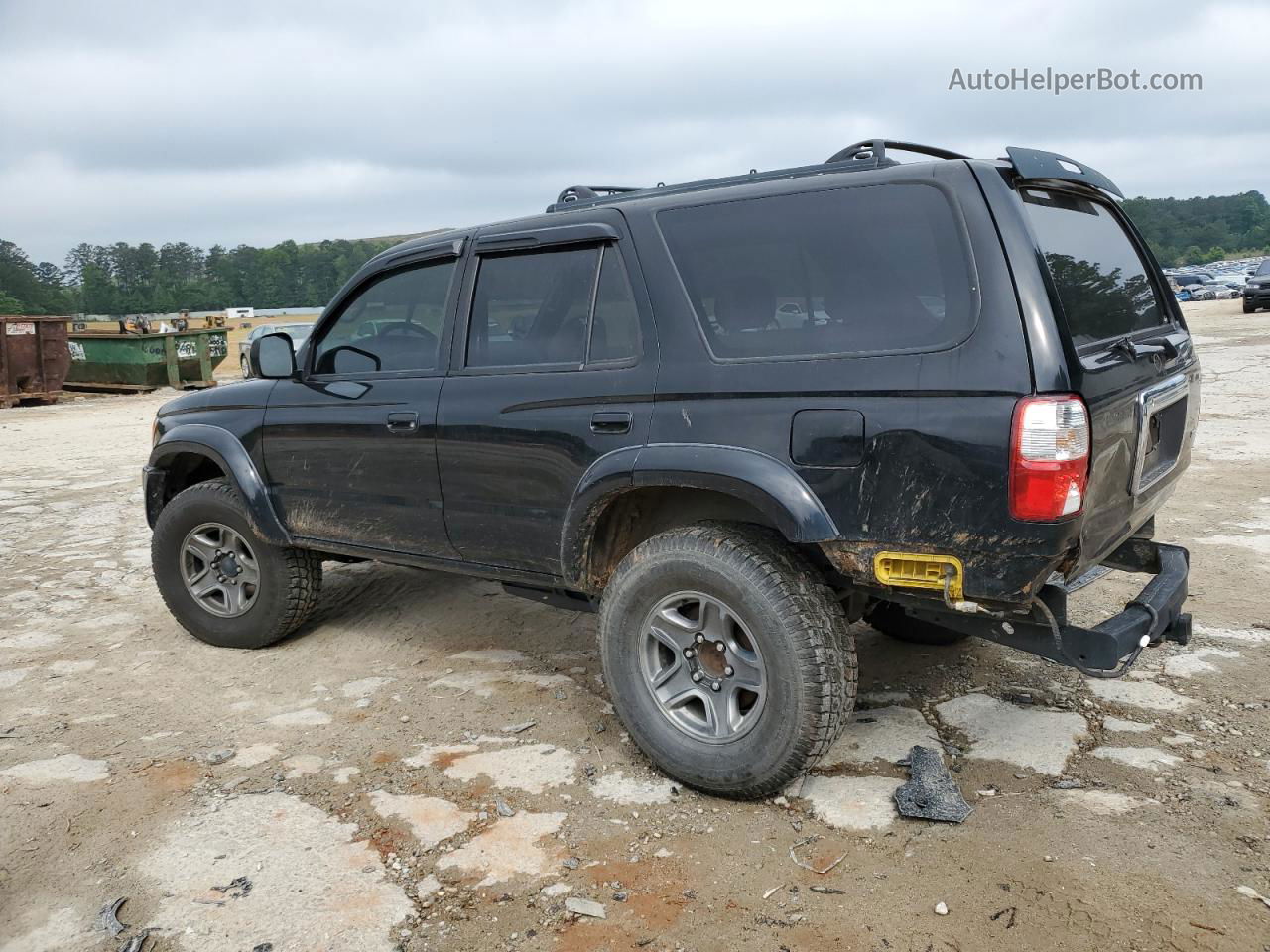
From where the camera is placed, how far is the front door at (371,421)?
3965mm

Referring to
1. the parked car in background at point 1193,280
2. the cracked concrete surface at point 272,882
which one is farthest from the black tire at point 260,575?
the parked car in background at point 1193,280

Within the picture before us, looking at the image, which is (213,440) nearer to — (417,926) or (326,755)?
(326,755)

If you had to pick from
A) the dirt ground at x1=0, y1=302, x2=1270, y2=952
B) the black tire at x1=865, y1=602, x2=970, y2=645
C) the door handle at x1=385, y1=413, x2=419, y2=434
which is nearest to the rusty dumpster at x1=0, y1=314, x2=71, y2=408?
the dirt ground at x1=0, y1=302, x2=1270, y2=952

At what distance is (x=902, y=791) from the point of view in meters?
3.13

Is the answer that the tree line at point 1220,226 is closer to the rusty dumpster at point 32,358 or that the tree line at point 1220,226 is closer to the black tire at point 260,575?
the rusty dumpster at point 32,358

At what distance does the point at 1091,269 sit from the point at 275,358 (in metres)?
3.22

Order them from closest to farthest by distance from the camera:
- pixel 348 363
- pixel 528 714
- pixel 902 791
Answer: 1. pixel 902 791
2. pixel 528 714
3. pixel 348 363

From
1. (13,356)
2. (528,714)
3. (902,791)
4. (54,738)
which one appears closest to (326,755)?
(528,714)

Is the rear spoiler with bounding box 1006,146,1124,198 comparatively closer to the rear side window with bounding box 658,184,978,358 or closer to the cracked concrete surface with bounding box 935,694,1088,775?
A: the rear side window with bounding box 658,184,978,358

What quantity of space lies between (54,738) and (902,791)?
122 inches

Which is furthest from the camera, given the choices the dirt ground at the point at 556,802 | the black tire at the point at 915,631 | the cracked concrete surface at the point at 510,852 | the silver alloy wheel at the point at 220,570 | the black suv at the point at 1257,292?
the black suv at the point at 1257,292

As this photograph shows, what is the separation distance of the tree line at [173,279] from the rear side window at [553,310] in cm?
4950

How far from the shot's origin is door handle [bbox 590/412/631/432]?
10.9ft

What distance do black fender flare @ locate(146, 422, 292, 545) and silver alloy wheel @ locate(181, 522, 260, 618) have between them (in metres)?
0.28
